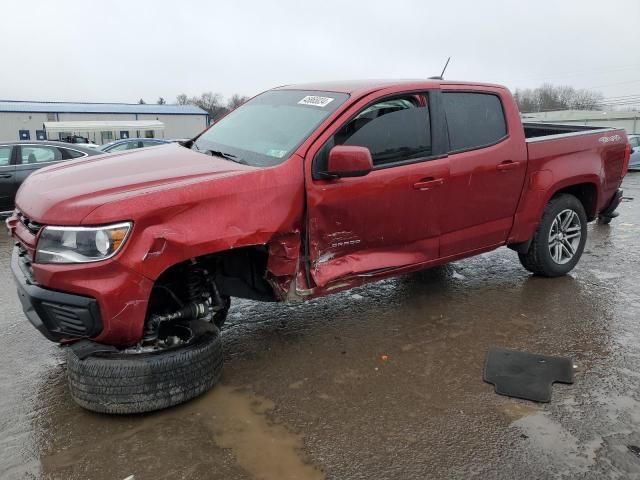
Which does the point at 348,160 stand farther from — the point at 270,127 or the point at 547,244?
the point at 547,244

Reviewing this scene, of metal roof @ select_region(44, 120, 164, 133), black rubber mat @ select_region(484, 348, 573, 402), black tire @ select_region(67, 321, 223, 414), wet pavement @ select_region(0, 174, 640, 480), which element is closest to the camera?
wet pavement @ select_region(0, 174, 640, 480)

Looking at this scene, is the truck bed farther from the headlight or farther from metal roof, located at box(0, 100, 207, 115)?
metal roof, located at box(0, 100, 207, 115)

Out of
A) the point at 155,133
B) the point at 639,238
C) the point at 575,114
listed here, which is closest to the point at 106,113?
the point at 155,133

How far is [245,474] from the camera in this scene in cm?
270

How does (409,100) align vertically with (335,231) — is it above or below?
above

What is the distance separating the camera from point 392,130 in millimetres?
4082

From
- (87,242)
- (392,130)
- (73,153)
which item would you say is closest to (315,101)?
(392,130)

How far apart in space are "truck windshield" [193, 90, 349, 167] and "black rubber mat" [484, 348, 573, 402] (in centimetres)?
205

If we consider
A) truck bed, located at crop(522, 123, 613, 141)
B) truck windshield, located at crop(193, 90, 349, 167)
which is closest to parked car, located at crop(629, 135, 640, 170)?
truck bed, located at crop(522, 123, 613, 141)

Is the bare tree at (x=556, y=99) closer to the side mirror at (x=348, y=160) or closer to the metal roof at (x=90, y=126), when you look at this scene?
the metal roof at (x=90, y=126)

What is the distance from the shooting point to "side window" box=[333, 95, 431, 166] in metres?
3.90

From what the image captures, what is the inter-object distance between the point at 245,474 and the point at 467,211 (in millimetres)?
2786

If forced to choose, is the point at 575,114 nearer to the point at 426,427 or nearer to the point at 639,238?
the point at 639,238

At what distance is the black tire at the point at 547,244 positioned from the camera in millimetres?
5316
